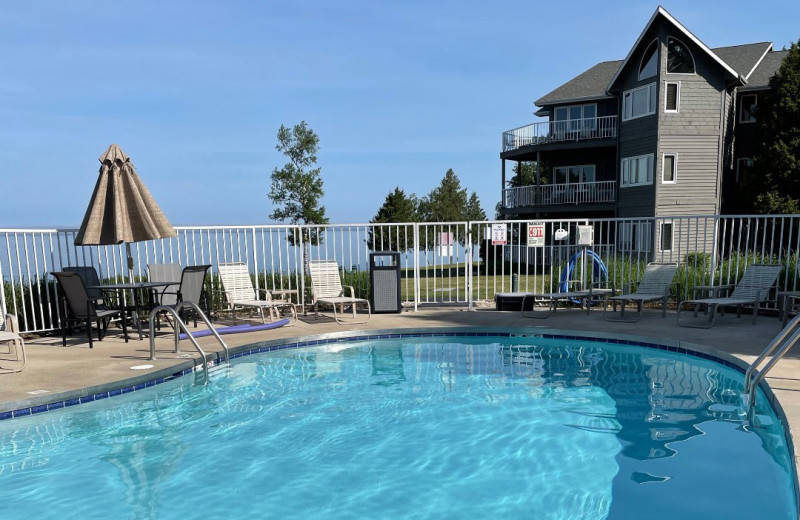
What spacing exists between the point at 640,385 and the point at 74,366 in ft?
21.3

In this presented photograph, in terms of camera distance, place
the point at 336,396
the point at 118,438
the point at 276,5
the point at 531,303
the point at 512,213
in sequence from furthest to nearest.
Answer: the point at 512,213 → the point at 531,303 → the point at 276,5 → the point at 336,396 → the point at 118,438

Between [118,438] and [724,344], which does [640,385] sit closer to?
[724,344]

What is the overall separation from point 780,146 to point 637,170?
4882mm

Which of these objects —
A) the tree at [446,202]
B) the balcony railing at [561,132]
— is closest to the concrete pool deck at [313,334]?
the balcony railing at [561,132]

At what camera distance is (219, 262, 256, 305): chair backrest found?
930cm

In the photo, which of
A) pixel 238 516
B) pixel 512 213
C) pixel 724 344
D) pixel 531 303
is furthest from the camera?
pixel 512 213

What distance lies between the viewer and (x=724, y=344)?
671 cm

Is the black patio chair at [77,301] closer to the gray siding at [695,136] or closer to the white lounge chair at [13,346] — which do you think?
the white lounge chair at [13,346]

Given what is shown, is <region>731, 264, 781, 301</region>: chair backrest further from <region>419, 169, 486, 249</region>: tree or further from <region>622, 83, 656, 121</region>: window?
<region>419, 169, 486, 249</region>: tree

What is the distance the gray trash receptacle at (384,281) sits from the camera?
10.1 meters

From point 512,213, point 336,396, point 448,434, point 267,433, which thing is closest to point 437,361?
point 336,396

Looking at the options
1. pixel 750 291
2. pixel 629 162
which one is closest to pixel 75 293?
pixel 750 291

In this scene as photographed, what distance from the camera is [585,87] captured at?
84.3 feet

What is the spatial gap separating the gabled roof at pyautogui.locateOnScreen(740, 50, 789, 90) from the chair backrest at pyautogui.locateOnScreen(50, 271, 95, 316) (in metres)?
24.0
